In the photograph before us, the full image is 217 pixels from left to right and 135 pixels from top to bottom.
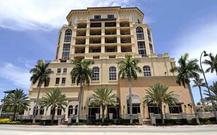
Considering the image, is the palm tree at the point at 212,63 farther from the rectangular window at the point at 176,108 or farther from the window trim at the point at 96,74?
the window trim at the point at 96,74

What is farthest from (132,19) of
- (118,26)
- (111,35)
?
(111,35)

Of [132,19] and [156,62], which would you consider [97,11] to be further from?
[156,62]

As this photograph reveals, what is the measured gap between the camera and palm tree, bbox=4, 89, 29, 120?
50.0m

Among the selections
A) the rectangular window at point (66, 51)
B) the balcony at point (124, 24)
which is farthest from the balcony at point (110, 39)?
the rectangular window at point (66, 51)

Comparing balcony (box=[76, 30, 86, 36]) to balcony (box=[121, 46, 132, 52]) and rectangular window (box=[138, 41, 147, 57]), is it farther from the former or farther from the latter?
rectangular window (box=[138, 41, 147, 57])

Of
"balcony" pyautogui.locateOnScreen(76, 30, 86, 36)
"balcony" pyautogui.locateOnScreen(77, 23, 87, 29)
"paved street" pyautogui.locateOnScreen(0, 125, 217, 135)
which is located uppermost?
"balcony" pyautogui.locateOnScreen(77, 23, 87, 29)

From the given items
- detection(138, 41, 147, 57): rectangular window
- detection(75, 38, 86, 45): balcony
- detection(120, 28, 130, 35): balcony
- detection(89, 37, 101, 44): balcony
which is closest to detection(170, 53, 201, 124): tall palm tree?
detection(138, 41, 147, 57): rectangular window

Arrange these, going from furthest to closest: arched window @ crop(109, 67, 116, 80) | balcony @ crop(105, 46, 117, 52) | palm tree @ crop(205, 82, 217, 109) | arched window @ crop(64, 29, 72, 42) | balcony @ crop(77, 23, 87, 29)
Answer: balcony @ crop(77, 23, 87, 29) < arched window @ crop(64, 29, 72, 42) < balcony @ crop(105, 46, 117, 52) < arched window @ crop(109, 67, 116, 80) < palm tree @ crop(205, 82, 217, 109)

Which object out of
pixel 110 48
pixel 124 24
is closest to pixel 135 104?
pixel 110 48

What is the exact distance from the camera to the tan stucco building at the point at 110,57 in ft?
148

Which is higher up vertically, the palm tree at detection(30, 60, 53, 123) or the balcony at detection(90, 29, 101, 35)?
the balcony at detection(90, 29, 101, 35)

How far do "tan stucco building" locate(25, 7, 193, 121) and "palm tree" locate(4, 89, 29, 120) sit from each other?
2.01 m

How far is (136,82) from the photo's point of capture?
4672 cm

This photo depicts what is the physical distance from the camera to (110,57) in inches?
2496
